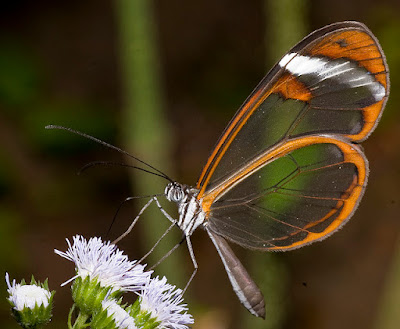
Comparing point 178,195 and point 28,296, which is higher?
point 178,195

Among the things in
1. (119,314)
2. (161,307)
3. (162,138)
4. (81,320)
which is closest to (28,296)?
(81,320)

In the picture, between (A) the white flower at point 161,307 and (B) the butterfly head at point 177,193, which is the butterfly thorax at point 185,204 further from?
(A) the white flower at point 161,307

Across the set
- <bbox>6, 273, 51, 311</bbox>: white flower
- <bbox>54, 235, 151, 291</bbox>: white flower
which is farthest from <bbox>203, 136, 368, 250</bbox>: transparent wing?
<bbox>6, 273, 51, 311</bbox>: white flower

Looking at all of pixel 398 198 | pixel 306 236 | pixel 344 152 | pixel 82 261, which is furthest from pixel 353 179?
pixel 398 198

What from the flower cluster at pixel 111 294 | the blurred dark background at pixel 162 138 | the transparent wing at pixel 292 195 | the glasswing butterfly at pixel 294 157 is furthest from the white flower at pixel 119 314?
the blurred dark background at pixel 162 138

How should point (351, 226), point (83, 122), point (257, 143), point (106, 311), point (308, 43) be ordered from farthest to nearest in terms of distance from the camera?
point (351, 226)
point (83, 122)
point (257, 143)
point (308, 43)
point (106, 311)

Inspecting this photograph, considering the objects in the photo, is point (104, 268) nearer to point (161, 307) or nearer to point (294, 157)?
point (161, 307)

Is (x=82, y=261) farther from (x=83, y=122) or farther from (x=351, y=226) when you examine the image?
(x=351, y=226)
